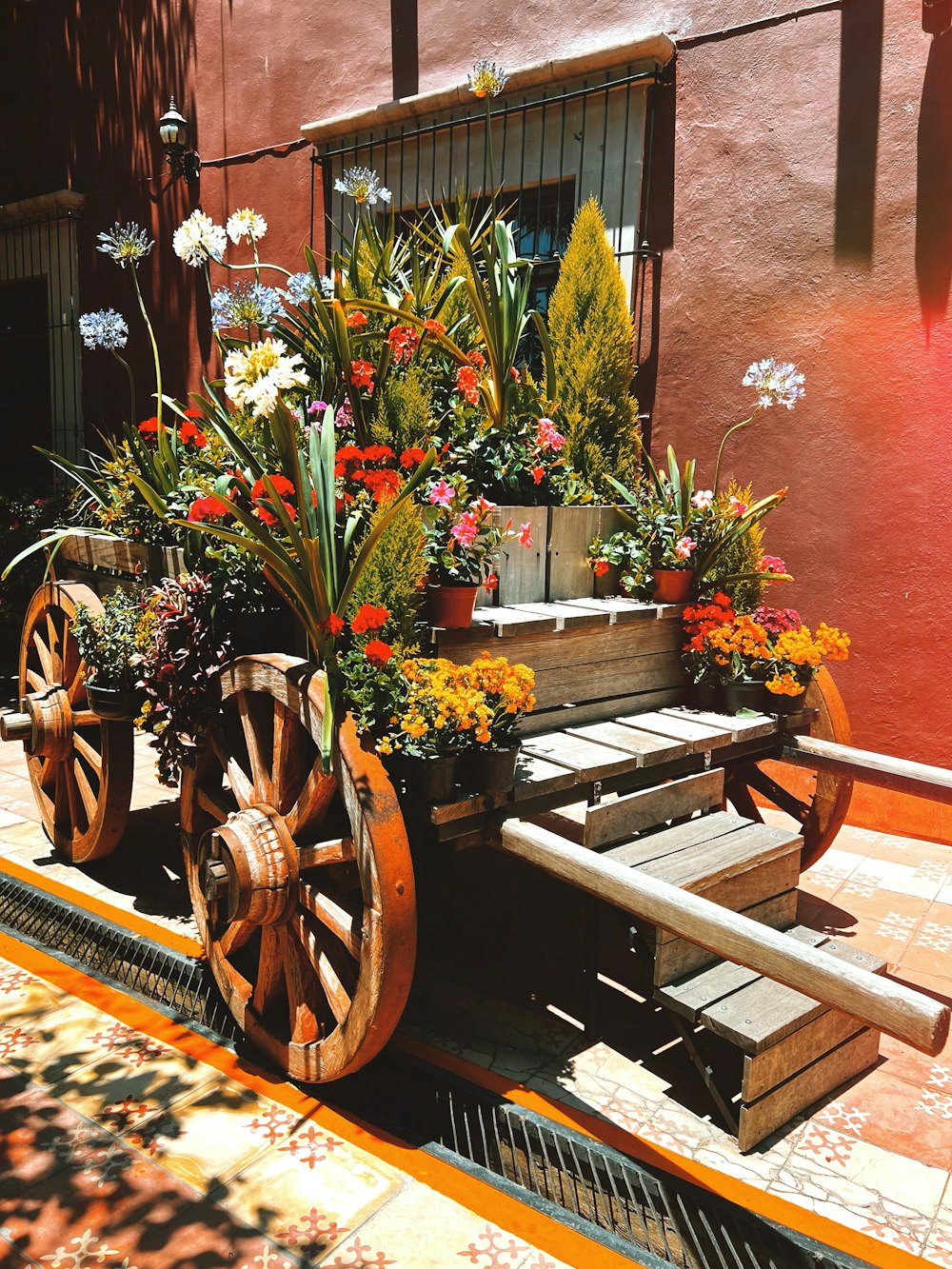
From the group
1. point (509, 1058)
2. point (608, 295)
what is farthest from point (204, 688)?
point (608, 295)

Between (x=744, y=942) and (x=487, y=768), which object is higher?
(x=487, y=768)

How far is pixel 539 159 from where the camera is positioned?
5492mm

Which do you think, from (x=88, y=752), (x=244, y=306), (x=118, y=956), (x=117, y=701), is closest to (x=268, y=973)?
(x=118, y=956)

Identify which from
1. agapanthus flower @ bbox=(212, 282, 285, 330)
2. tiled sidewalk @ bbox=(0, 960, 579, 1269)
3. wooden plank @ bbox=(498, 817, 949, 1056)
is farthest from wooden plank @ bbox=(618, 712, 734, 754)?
agapanthus flower @ bbox=(212, 282, 285, 330)

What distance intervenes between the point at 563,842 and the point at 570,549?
155 centimetres

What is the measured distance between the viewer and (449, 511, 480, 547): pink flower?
2594mm

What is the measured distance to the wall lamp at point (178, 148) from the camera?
7.12 metres

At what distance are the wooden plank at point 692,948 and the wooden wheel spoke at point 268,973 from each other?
0.99 m

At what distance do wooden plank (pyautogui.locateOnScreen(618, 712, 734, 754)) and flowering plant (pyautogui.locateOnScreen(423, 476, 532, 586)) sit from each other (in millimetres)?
700

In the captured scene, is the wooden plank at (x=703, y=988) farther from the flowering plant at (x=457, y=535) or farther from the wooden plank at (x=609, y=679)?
the flowering plant at (x=457, y=535)

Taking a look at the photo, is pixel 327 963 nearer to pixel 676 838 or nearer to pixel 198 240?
pixel 676 838

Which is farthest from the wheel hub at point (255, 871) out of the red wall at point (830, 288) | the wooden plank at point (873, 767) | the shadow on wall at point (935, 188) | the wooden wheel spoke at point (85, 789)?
the shadow on wall at point (935, 188)

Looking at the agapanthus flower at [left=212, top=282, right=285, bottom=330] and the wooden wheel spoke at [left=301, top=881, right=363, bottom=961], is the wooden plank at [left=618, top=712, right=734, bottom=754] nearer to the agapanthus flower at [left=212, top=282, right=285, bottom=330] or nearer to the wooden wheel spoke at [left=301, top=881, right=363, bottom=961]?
the wooden wheel spoke at [left=301, top=881, right=363, bottom=961]

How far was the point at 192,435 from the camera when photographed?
11.2 feet
